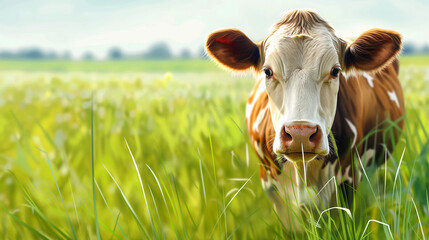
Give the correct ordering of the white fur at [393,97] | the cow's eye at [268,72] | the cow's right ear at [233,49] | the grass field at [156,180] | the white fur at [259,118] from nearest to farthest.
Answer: the grass field at [156,180]
the cow's eye at [268,72]
the cow's right ear at [233,49]
the white fur at [259,118]
the white fur at [393,97]

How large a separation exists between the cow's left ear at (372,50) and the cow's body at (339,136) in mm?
231

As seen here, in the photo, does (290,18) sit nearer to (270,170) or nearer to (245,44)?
(245,44)

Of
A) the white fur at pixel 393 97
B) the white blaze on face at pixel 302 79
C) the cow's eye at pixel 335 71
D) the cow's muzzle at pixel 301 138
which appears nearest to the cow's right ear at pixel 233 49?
the white blaze on face at pixel 302 79

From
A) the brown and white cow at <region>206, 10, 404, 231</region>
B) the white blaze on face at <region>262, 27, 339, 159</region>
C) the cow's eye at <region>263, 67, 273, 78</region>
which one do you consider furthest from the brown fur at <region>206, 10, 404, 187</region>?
the cow's eye at <region>263, 67, 273, 78</region>

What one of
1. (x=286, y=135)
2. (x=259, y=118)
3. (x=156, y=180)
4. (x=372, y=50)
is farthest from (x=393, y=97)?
(x=156, y=180)

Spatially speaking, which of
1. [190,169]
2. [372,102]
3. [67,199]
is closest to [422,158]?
[372,102]

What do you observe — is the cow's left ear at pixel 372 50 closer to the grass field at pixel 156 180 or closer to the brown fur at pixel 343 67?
the brown fur at pixel 343 67

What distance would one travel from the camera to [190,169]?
12.7ft

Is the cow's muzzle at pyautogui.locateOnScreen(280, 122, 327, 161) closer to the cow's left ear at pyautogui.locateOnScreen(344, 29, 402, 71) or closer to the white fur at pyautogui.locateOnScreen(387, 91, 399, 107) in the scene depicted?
the cow's left ear at pyautogui.locateOnScreen(344, 29, 402, 71)

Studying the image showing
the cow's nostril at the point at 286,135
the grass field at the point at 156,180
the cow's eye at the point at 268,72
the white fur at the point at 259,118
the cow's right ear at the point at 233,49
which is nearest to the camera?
the grass field at the point at 156,180

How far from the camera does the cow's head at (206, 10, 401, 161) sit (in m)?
2.27

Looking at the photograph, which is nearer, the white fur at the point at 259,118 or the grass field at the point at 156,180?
the grass field at the point at 156,180

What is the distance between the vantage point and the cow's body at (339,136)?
9.17 feet

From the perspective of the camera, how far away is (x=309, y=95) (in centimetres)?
235
